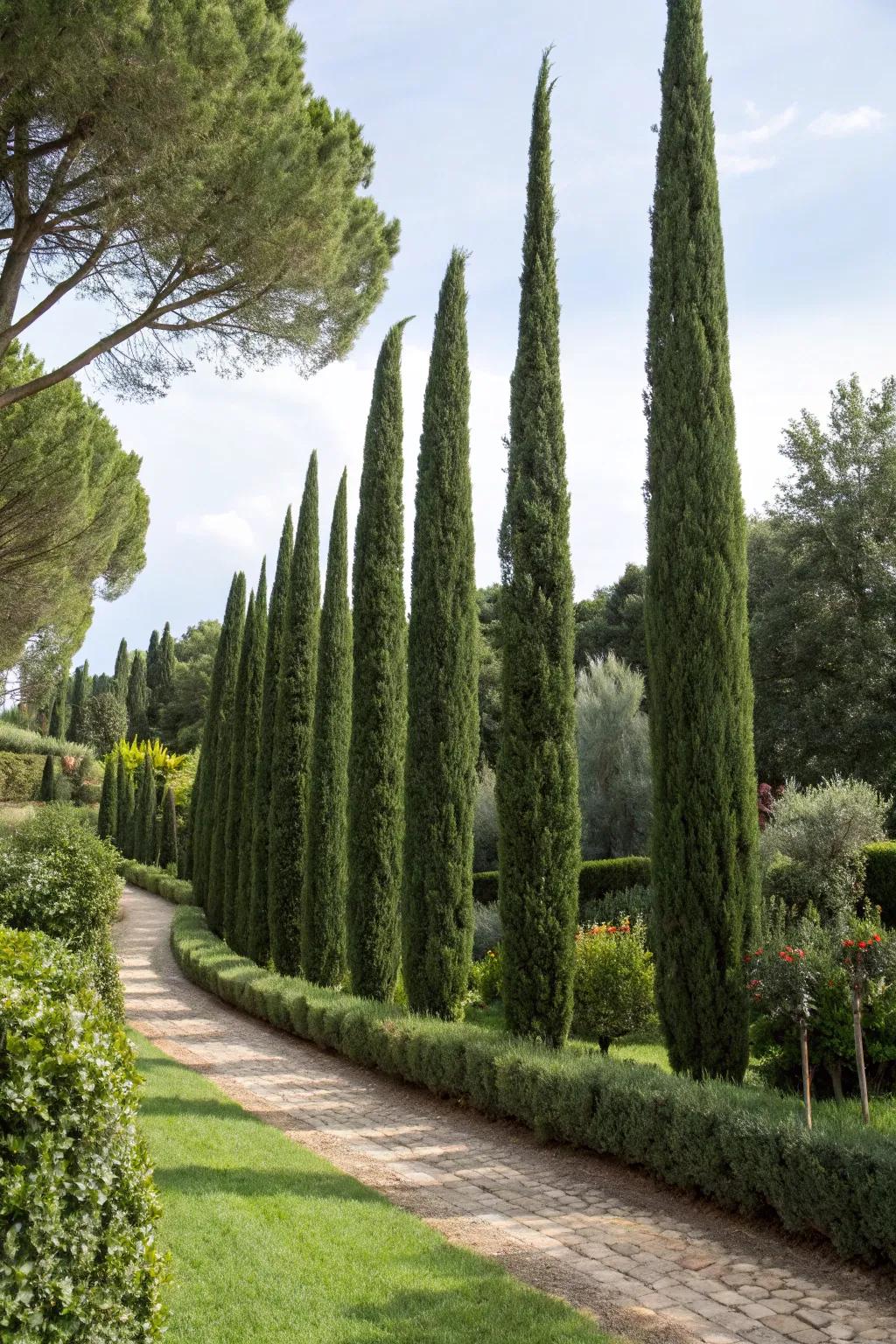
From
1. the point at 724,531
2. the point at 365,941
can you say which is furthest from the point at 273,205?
the point at 365,941

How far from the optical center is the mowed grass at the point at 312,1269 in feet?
13.3

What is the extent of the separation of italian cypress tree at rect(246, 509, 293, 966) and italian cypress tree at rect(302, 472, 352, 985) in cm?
176

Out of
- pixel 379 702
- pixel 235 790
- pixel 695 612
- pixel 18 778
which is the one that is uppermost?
pixel 18 778

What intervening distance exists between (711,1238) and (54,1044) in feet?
13.3

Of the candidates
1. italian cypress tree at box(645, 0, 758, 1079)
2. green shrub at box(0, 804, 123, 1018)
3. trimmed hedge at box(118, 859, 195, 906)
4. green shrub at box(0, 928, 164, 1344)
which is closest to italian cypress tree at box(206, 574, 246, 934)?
trimmed hedge at box(118, 859, 195, 906)

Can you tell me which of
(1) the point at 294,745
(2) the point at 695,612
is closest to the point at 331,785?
(1) the point at 294,745

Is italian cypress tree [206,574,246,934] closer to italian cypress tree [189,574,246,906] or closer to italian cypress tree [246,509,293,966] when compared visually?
italian cypress tree [189,574,246,906]

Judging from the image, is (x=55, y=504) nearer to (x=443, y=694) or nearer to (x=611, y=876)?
(x=443, y=694)

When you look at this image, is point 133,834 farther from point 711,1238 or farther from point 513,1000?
point 711,1238

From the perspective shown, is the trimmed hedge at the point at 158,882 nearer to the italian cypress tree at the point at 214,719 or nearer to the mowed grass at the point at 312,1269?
the italian cypress tree at the point at 214,719

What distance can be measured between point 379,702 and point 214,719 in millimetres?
12192

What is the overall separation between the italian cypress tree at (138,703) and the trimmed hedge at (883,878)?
1748 inches

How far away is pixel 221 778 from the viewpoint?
72.0 feet

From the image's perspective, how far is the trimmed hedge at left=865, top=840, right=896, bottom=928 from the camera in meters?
14.4
